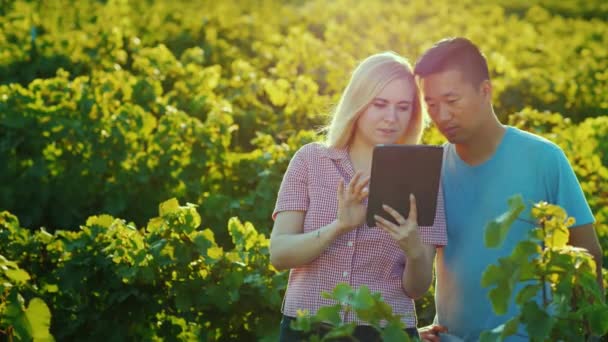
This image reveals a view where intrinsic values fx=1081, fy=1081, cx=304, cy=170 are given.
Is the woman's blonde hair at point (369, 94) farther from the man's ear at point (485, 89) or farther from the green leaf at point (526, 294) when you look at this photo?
the green leaf at point (526, 294)

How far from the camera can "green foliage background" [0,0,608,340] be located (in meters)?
4.86

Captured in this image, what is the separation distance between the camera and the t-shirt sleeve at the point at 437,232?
335 cm

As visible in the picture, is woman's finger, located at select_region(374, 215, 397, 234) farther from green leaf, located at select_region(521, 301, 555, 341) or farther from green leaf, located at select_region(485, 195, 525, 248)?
green leaf, located at select_region(485, 195, 525, 248)

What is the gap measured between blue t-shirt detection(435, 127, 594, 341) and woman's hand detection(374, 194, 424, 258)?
411 mm

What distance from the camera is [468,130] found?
3564 millimetres

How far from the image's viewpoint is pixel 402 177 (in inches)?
125

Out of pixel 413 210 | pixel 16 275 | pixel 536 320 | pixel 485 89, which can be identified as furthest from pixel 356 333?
pixel 16 275

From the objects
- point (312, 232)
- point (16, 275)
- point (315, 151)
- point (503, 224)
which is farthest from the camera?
point (16, 275)

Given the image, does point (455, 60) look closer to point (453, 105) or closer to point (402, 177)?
point (453, 105)

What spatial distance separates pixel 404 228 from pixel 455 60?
2.47 ft

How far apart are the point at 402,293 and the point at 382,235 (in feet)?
0.63

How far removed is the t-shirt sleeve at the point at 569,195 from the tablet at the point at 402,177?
18.6 inches

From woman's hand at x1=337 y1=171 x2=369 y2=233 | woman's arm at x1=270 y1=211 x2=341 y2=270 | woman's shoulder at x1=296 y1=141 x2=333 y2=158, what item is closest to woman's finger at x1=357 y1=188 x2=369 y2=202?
woman's hand at x1=337 y1=171 x2=369 y2=233

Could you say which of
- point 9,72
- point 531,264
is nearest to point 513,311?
point 531,264
